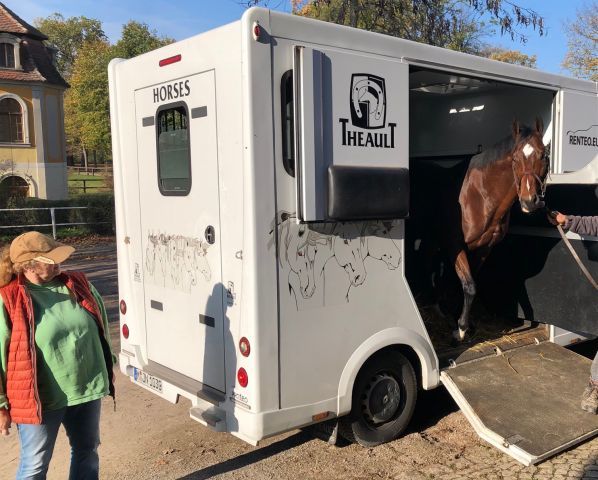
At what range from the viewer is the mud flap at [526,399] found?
12.9 feet

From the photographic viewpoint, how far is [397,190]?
3975 mm

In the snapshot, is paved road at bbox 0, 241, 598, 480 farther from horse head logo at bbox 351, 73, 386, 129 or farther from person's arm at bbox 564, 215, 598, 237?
horse head logo at bbox 351, 73, 386, 129

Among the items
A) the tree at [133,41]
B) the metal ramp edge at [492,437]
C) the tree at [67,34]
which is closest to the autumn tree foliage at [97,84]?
the tree at [133,41]

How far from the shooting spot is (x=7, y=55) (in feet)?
92.9

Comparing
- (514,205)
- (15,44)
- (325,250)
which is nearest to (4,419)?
(325,250)

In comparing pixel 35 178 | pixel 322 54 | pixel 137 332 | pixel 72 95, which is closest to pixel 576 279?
pixel 322 54

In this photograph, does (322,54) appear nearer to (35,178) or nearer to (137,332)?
(137,332)

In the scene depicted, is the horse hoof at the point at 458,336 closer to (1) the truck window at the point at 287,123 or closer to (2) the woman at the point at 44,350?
(1) the truck window at the point at 287,123

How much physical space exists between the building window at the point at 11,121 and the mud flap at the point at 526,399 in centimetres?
2878

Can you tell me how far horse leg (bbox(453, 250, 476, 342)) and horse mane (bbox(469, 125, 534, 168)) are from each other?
0.87 metres

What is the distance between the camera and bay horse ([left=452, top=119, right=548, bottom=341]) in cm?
488

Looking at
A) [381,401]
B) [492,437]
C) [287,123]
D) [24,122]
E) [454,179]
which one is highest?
[24,122]

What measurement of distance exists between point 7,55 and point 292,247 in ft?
98.3

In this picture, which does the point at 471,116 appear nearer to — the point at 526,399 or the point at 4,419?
the point at 526,399
